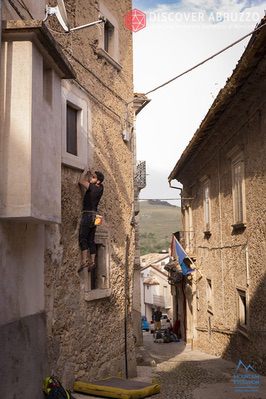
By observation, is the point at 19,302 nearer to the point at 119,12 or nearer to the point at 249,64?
the point at 249,64

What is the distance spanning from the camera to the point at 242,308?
1159 centimetres

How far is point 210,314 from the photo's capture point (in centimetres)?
1509

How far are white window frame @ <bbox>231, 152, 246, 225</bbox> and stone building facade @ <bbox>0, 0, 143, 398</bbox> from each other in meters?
2.60

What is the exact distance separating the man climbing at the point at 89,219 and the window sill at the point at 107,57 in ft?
8.29

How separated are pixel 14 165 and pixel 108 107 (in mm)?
4626

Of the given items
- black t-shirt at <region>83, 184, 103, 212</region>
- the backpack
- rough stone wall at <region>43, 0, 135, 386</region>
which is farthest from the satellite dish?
the backpack

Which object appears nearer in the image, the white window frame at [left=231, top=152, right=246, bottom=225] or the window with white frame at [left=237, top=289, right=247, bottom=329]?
the white window frame at [left=231, top=152, right=246, bottom=225]

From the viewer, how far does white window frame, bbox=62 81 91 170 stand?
7289mm

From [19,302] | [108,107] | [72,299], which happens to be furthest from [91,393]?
[108,107]

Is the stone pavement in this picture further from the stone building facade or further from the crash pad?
the stone building facade

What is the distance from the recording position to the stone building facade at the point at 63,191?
193 inches

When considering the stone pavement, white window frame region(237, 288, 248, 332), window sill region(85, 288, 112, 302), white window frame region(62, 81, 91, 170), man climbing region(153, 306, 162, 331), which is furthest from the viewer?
man climbing region(153, 306, 162, 331)

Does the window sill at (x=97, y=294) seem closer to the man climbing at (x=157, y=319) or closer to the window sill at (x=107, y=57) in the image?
the window sill at (x=107, y=57)

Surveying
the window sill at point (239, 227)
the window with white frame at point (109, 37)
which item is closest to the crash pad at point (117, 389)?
the window sill at point (239, 227)
